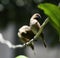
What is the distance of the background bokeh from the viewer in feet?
11.2

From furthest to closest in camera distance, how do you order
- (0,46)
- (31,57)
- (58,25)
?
(0,46) → (31,57) → (58,25)

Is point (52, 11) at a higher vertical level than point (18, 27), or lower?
lower

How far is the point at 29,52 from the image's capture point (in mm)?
3436

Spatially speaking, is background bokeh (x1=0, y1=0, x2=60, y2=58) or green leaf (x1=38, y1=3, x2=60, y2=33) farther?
background bokeh (x1=0, y1=0, x2=60, y2=58)

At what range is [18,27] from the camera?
11.5 feet

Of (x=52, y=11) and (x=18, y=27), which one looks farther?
(x=18, y=27)

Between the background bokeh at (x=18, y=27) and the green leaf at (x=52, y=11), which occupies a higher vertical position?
the background bokeh at (x=18, y=27)

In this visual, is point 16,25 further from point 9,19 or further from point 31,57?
point 31,57

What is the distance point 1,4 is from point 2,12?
0.59 feet

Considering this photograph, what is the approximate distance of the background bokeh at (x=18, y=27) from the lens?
3.41 meters

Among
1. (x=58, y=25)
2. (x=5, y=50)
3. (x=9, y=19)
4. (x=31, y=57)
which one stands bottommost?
(x=58, y=25)

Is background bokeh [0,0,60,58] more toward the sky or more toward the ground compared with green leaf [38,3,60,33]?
more toward the sky

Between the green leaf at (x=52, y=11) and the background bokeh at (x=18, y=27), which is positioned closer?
the green leaf at (x=52, y=11)

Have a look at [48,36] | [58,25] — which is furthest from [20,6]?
[58,25]
